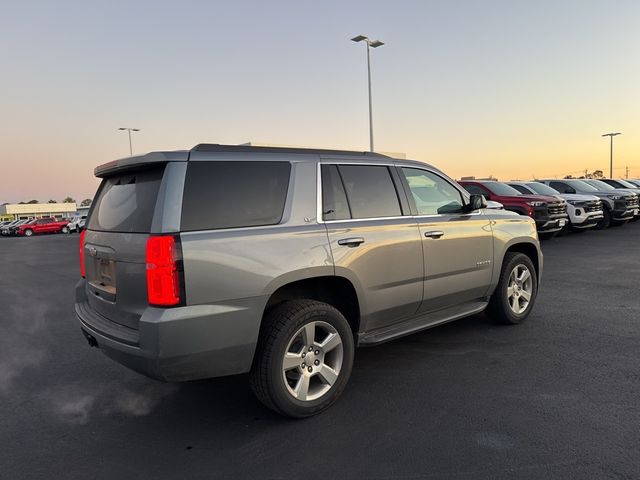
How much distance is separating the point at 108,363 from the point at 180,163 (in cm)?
264

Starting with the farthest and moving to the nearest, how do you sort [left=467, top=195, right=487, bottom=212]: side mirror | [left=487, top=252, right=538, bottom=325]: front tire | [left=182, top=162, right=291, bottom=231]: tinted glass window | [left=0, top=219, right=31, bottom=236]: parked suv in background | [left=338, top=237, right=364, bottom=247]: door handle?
[left=0, top=219, right=31, bottom=236]: parked suv in background < [left=487, top=252, right=538, bottom=325]: front tire < [left=467, top=195, right=487, bottom=212]: side mirror < [left=338, top=237, right=364, bottom=247]: door handle < [left=182, top=162, right=291, bottom=231]: tinted glass window

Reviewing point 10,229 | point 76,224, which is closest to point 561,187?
point 76,224

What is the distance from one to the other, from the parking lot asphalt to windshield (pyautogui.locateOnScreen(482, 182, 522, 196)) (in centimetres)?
896

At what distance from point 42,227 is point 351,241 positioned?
46.6m

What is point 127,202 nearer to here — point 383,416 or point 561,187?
point 383,416

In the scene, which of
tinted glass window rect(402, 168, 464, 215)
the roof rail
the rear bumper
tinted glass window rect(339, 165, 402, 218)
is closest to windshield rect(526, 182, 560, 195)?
tinted glass window rect(402, 168, 464, 215)

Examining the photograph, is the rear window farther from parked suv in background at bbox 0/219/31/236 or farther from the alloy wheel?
parked suv in background at bbox 0/219/31/236

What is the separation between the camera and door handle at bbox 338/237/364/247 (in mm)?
3533

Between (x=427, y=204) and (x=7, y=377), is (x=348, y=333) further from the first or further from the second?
(x=7, y=377)

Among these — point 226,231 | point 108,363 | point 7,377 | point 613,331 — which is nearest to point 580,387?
point 613,331

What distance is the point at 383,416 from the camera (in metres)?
3.30

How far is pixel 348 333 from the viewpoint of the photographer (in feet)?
11.6

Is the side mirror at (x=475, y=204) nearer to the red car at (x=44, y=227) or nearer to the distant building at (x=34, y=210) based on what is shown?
the red car at (x=44, y=227)

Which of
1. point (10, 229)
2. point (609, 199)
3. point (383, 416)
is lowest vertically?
point (10, 229)
